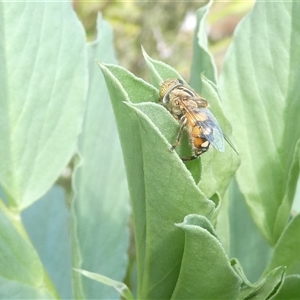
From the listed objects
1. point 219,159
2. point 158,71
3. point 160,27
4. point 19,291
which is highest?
point 158,71

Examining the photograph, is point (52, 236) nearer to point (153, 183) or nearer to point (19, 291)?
point (19, 291)

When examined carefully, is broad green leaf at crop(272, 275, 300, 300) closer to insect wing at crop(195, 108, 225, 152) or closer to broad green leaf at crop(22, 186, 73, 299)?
insect wing at crop(195, 108, 225, 152)

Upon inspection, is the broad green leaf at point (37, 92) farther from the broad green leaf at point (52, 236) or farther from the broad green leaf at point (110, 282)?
the broad green leaf at point (52, 236)

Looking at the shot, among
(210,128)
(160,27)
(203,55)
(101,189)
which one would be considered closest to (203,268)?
(210,128)

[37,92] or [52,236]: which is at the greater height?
[37,92]

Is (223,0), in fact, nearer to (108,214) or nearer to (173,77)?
(108,214)

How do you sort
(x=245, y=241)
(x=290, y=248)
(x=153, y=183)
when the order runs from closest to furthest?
(x=153, y=183)
(x=290, y=248)
(x=245, y=241)

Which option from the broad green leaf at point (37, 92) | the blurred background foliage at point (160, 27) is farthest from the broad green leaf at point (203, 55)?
the blurred background foliage at point (160, 27)
